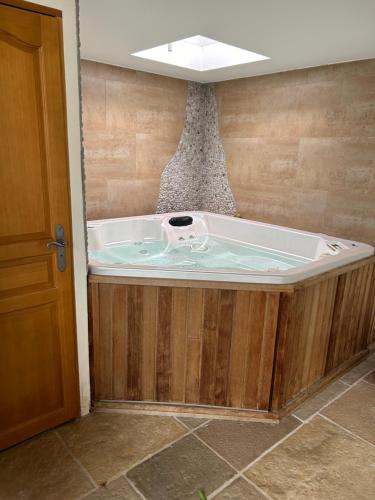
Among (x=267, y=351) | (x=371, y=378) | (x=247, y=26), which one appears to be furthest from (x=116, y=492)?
(x=247, y=26)

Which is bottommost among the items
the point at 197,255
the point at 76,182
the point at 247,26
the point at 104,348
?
the point at 104,348

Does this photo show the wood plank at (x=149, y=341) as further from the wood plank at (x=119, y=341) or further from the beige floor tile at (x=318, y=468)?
the beige floor tile at (x=318, y=468)

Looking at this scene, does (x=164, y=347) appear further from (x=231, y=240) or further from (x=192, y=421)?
(x=231, y=240)

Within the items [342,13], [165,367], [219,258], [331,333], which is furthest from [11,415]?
[342,13]

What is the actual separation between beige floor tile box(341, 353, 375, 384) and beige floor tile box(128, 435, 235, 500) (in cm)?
110

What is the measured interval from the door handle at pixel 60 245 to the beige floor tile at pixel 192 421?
986 mm

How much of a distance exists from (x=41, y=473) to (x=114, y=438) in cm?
34

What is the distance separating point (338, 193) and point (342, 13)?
1.36 m

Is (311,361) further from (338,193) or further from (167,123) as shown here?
(167,123)

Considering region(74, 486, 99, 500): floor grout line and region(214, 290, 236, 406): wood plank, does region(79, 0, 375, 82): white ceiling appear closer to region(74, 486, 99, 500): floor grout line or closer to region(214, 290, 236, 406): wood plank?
region(214, 290, 236, 406): wood plank

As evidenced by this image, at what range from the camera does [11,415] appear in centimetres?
169

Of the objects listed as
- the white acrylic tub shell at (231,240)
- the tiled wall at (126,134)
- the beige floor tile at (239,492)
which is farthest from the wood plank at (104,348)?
the tiled wall at (126,134)

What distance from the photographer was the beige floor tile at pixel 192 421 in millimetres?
1914

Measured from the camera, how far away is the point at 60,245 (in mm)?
1672
